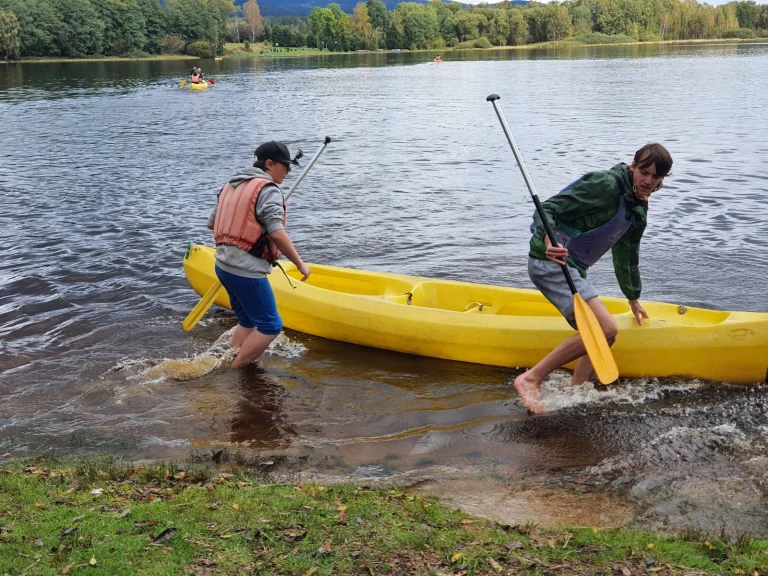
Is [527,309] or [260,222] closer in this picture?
[260,222]

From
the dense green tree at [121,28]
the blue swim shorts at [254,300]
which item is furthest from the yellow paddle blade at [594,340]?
the dense green tree at [121,28]

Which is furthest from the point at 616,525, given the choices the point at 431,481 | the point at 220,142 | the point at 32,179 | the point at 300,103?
the point at 300,103

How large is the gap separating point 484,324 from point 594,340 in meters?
1.44

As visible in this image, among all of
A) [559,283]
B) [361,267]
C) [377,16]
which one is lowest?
[361,267]

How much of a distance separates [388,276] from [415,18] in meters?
117

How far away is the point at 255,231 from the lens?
520 centimetres

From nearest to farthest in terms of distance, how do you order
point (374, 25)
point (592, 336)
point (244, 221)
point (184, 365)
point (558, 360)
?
point (592, 336)
point (558, 360)
point (244, 221)
point (184, 365)
point (374, 25)

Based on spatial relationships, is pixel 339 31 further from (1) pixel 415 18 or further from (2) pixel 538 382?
(2) pixel 538 382

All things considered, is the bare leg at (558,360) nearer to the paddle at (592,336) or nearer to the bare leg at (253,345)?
the paddle at (592,336)

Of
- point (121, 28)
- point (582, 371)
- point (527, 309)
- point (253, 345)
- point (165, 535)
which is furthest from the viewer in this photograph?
point (121, 28)

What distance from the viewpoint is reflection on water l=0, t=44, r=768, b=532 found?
4930 millimetres

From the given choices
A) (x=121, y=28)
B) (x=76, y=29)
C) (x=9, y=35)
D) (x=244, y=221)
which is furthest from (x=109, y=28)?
(x=244, y=221)

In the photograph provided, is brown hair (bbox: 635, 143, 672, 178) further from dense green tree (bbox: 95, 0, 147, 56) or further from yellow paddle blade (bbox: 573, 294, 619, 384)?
dense green tree (bbox: 95, 0, 147, 56)

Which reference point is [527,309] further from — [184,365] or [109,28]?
[109,28]
